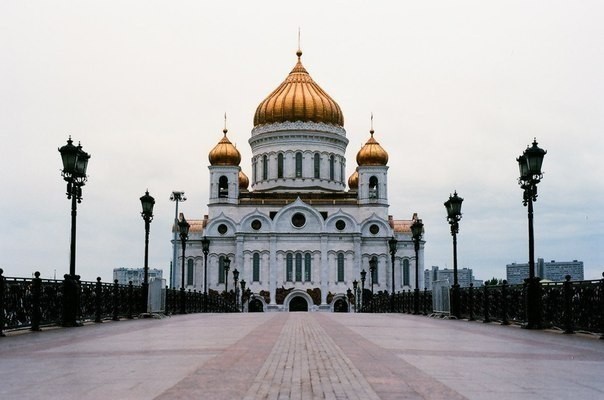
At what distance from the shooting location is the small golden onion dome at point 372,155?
85500 mm

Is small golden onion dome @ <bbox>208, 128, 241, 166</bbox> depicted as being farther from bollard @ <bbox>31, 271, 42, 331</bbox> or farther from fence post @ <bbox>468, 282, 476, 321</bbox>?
bollard @ <bbox>31, 271, 42, 331</bbox>

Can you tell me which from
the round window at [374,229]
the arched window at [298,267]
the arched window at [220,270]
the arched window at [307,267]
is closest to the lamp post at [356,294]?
the arched window at [307,267]

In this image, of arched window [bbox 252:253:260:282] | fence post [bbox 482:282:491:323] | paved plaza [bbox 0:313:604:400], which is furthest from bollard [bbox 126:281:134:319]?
arched window [bbox 252:253:260:282]

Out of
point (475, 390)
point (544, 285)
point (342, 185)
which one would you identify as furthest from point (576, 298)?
point (342, 185)

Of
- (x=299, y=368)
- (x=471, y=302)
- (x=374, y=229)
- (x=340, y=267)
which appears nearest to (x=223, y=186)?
(x=340, y=267)

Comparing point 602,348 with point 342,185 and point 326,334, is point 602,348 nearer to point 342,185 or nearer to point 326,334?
point 326,334

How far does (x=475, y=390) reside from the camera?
7590 millimetres

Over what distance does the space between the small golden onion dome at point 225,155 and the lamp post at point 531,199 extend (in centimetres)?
6550

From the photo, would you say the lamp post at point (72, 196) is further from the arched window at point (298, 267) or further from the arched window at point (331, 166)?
the arched window at point (331, 166)

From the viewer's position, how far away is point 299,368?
30.2 ft

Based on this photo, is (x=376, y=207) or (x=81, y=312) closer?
(x=81, y=312)

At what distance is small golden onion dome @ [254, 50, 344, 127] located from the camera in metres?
87.2

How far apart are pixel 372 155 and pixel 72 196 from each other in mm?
66941

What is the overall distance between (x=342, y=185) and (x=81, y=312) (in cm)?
6995
